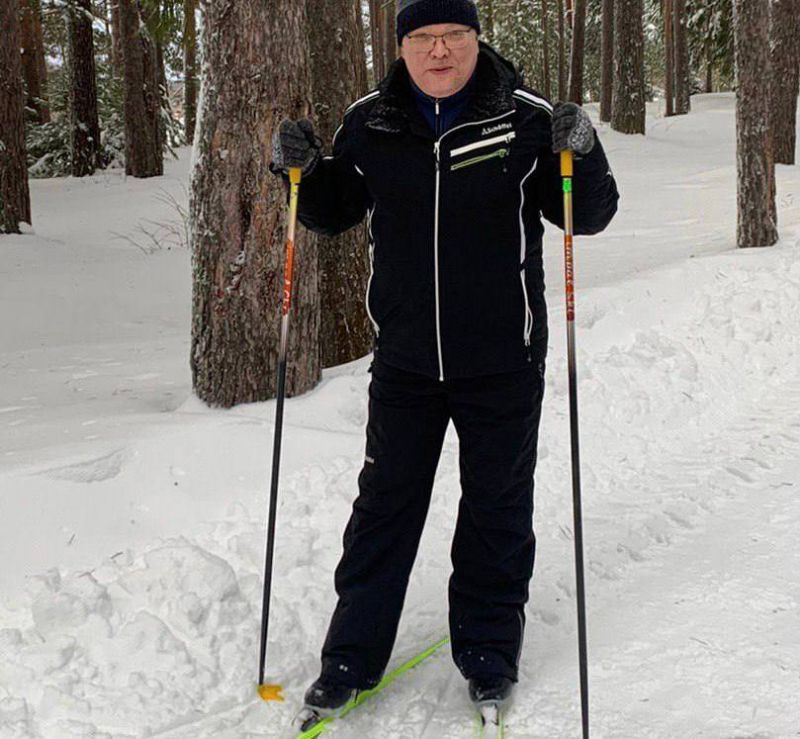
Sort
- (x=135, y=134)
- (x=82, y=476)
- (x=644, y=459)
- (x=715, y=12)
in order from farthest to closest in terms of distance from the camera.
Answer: (x=715, y=12) → (x=135, y=134) → (x=644, y=459) → (x=82, y=476)

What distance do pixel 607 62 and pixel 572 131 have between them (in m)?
22.5

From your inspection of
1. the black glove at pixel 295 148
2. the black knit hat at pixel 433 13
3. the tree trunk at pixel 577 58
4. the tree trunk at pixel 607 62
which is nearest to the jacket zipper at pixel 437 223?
the black knit hat at pixel 433 13

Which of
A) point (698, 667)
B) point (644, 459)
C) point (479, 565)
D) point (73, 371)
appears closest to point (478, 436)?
point (479, 565)

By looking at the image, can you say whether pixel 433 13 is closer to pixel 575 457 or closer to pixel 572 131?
pixel 572 131

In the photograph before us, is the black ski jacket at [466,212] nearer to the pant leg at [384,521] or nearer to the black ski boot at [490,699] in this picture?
the pant leg at [384,521]

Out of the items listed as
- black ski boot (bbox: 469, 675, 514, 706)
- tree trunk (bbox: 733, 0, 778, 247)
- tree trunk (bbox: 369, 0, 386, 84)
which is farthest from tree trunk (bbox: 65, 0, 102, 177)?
black ski boot (bbox: 469, 675, 514, 706)

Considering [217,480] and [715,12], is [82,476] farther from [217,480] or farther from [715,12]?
[715,12]

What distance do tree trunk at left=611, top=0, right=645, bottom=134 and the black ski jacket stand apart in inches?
731

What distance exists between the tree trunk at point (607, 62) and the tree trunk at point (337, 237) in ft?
61.3

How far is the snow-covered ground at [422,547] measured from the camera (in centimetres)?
331

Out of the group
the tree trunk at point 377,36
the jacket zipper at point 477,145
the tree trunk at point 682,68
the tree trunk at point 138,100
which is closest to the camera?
the jacket zipper at point 477,145

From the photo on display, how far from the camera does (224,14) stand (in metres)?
5.10

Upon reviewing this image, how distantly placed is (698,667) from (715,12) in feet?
85.2

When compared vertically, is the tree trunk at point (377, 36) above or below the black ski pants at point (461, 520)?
above
